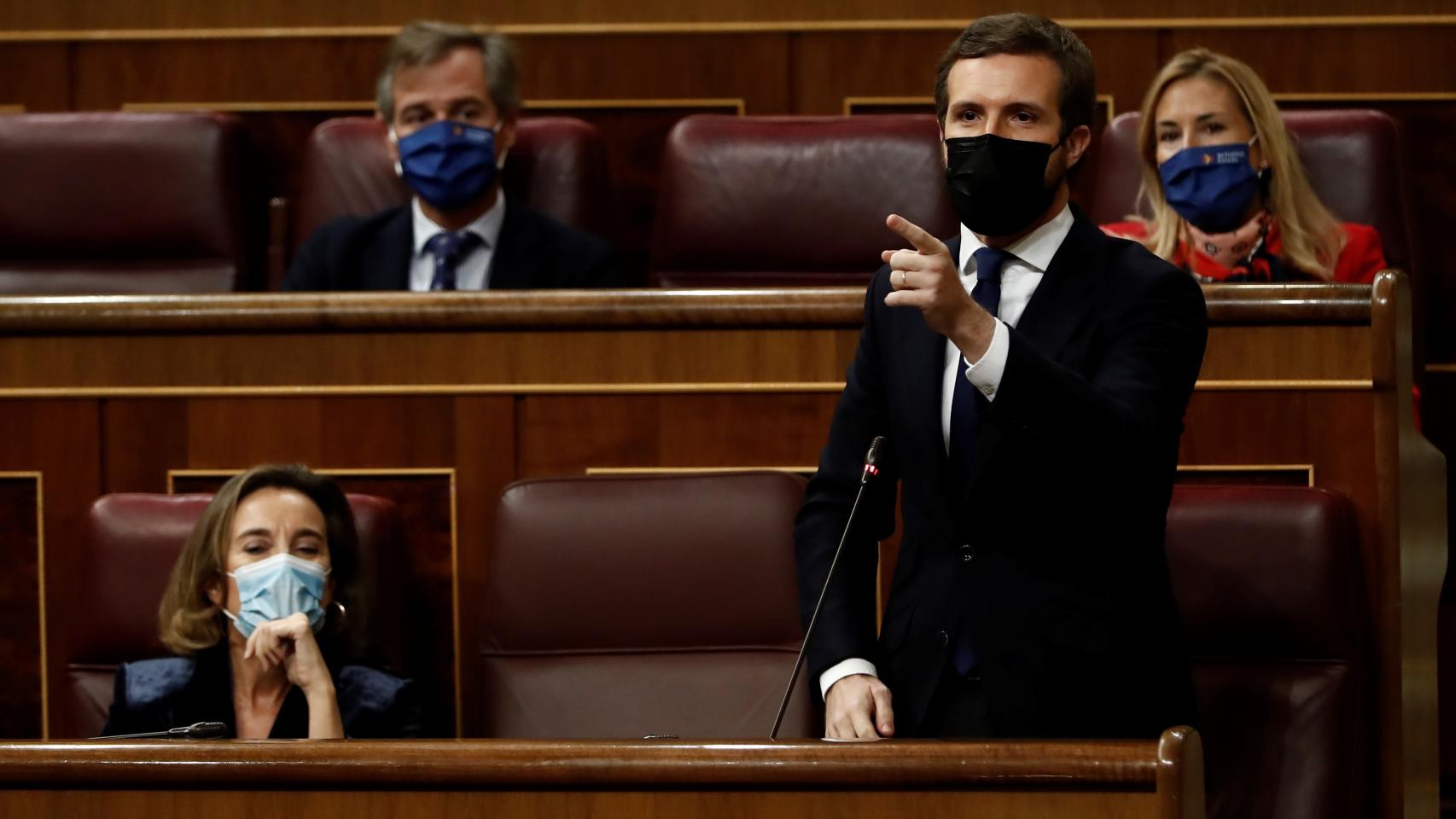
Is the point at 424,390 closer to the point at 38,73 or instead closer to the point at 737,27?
the point at 737,27

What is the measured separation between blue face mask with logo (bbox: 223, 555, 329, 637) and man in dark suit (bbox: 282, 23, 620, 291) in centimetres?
41

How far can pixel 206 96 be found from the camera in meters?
1.71

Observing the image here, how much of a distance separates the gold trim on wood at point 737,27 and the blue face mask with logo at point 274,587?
0.63m

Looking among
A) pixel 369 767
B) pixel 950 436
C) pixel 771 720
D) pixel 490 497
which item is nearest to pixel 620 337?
pixel 490 497

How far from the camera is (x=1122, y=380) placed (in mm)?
777

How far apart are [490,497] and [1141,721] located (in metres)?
0.49

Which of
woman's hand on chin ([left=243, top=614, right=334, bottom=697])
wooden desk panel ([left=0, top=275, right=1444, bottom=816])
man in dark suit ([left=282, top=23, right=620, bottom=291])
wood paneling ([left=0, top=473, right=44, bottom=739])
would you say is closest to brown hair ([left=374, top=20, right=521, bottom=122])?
man in dark suit ([left=282, top=23, right=620, bottom=291])

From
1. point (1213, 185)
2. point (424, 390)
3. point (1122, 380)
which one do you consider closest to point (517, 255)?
point (424, 390)

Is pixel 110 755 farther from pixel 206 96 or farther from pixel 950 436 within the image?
pixel 206 96

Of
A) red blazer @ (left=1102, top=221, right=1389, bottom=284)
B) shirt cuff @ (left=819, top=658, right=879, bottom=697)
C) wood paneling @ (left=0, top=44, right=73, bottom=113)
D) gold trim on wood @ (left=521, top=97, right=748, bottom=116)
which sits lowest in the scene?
shirt cuff @ (left=819, top=658, right=879, bottom=697)

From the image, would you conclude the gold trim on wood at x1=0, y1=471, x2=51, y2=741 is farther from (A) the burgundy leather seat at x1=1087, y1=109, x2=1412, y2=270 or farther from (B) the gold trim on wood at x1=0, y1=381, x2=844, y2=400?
(A) the burgundy leather seat at x1=1087, y1=109, x2=1412, y2=270

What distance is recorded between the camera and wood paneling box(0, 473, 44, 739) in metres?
1.18

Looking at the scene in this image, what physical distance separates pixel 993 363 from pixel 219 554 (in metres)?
0.54

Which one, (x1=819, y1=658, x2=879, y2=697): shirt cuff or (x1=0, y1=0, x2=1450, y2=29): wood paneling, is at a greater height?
(x1=0, y1=0, x2=1450, y2=29): wood paneling
